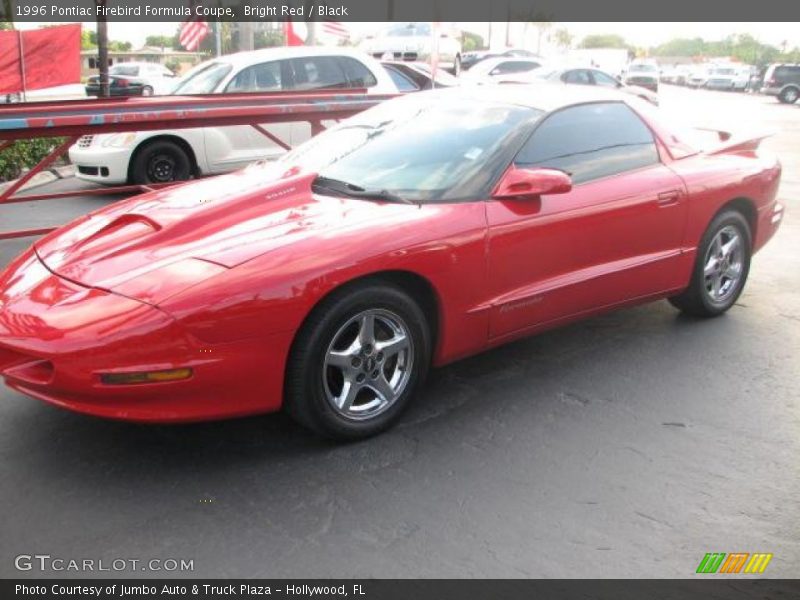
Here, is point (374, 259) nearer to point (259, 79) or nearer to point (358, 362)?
point (358, 362)

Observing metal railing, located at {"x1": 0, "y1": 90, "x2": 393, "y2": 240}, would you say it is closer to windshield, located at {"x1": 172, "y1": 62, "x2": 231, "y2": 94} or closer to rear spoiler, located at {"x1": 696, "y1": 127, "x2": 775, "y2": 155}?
windshield, located at {"x1": 172, "y1": 62, "x2": 231, "y2": 94}

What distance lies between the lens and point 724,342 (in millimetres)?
4711

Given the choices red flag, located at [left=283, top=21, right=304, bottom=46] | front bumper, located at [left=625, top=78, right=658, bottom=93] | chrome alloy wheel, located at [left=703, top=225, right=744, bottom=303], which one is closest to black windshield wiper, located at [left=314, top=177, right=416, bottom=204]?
chrome alloy wheel, located at [left=703, top=225, right=744, bottom=303]

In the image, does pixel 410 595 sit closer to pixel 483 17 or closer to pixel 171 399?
pixel 171 399

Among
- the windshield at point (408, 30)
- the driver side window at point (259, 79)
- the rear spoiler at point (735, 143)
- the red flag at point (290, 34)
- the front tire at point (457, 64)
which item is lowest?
the rear spoiler at point (735, 143)

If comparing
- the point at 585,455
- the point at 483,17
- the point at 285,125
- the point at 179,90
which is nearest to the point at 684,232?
the point at 585,455

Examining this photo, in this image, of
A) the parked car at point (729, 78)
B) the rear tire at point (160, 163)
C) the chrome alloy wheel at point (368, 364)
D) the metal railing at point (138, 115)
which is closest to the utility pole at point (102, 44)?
the rear tire at point (160, 163)

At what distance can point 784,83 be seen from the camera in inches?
1373

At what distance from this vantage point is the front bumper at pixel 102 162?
8984mm

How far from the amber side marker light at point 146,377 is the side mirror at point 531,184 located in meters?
1.69

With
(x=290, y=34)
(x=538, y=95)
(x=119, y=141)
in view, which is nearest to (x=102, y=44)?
(x=119, y=141)

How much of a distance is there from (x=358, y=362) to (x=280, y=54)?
725 cm

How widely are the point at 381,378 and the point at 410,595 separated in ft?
3.69

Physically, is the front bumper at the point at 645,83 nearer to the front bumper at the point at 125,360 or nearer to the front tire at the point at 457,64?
the front tire at the point at 457,64
